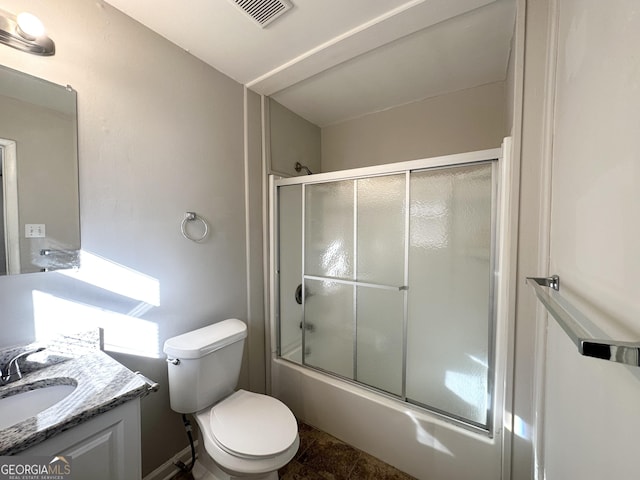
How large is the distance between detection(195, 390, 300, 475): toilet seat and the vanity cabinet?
1.11ft

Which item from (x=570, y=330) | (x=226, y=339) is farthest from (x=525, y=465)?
(x=226, y=339)

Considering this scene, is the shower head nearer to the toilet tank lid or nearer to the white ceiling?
the white ceiling

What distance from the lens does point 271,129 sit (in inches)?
77.8

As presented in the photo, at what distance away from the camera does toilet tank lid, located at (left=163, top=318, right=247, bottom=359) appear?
4.15 feet

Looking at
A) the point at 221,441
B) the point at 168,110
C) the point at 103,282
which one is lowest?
the point at 221,441

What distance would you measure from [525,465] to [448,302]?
0.75 meters

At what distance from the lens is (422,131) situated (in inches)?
80.7

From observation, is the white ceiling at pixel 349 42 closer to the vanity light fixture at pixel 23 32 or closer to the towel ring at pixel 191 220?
the vanity light fixture at pixel 23 32

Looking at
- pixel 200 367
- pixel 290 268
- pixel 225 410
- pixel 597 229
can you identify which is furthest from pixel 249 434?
pixel 597 229

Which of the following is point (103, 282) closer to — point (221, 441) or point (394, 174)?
point (221, 441)

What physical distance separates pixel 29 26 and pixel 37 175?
0.54 m

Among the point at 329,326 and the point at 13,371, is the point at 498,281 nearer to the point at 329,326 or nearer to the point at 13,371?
the point at 329,326

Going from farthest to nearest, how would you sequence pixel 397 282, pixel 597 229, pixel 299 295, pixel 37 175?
pixel 299 295, pixel 397 282, pixel 37 175, pixel 597 229

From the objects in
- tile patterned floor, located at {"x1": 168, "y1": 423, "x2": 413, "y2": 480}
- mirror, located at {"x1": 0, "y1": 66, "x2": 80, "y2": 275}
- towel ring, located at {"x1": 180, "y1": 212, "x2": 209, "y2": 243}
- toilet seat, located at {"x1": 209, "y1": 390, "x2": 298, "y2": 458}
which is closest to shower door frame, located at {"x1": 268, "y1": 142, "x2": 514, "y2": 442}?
tile patterned floor, located at {"x1": 168, "y1": 423, "x2": 413, "y2": 480}
